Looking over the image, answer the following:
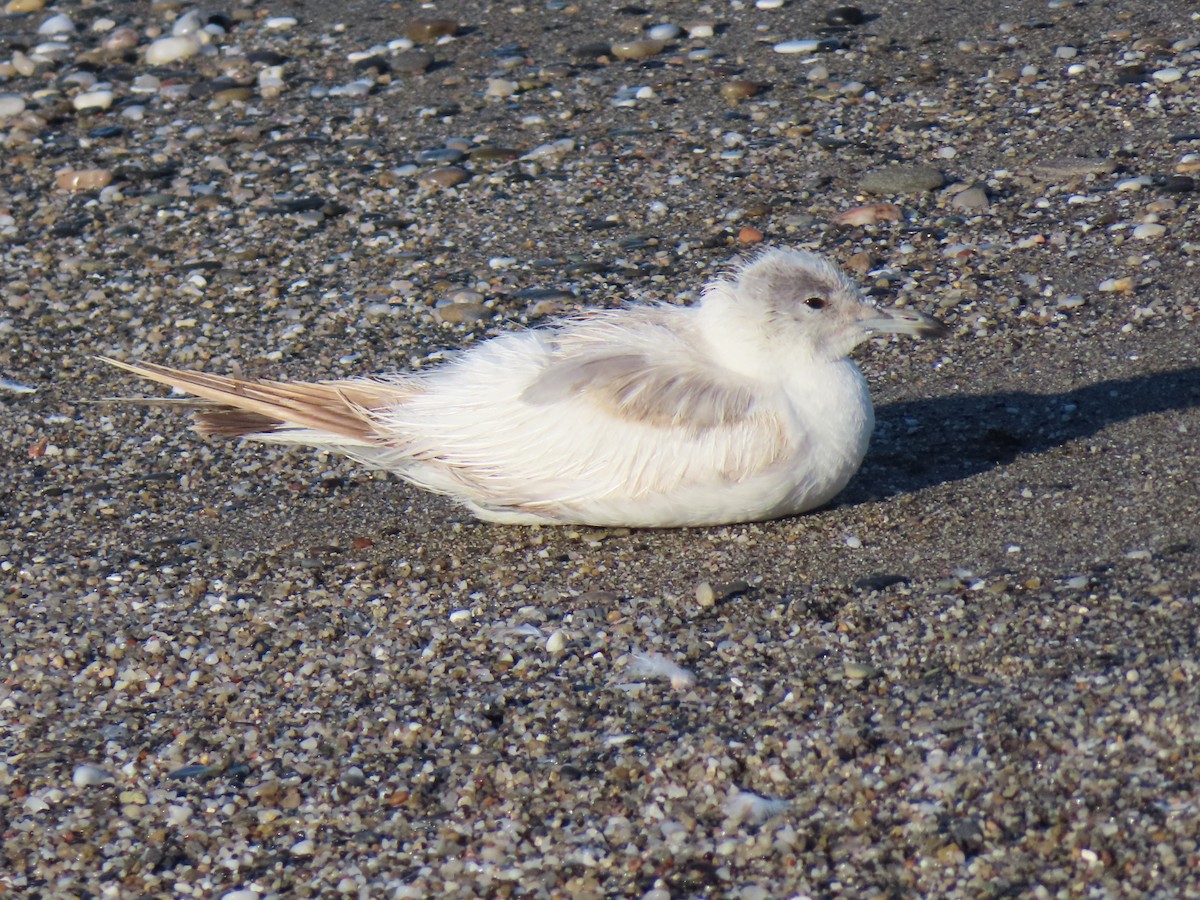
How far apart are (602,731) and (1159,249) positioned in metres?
3.42

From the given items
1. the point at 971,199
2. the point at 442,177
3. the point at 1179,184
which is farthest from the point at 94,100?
the point at 1179,184

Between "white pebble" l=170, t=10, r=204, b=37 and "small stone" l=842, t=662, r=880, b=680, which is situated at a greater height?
"small stone" l=842, t=662, r=880, b=680

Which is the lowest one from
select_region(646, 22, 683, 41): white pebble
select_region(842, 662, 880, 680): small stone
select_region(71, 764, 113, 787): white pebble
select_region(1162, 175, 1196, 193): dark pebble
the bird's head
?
select_region(1162, 175, 1196, 193): dark pebble

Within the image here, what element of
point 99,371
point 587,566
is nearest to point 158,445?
point 99,371

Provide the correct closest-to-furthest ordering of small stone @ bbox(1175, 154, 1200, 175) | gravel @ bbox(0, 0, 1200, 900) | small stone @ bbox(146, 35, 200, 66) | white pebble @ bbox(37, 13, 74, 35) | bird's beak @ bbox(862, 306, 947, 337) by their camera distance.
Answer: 1. gravel @ bbox(0, 0, 1200, 900)
2. bird's beak @ bbox(862, 306, 947, 337)
3. small stone @ bbox(1175, 154, 1200, 175)
4. small stone @ bbox(146, 35, 200, 66)
5. white pebble @ bbox(37, 13, 74, 35)

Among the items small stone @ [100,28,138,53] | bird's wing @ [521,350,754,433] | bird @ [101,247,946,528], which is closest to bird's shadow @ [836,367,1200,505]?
bird @ [101,247,946,528]

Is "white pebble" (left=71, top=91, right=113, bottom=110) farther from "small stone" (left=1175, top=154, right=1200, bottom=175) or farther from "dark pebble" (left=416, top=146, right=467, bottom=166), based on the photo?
"small stone" (left=1175, top=154, right=1200, bottom=175)

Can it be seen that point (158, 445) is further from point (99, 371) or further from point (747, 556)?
point (747, 556)

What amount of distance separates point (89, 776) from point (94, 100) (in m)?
5.46

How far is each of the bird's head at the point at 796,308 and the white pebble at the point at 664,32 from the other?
4092 mm

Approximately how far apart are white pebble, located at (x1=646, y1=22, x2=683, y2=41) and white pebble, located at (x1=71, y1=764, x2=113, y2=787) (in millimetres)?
5627

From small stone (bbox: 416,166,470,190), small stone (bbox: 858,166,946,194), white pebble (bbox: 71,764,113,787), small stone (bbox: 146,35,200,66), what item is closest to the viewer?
white pebble (bbox: 71,764,113,787)

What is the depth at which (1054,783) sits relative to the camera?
10.9 ft

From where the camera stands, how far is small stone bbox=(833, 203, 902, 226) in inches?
256
